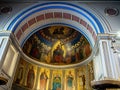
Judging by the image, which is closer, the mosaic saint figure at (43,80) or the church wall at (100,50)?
the church wall at (100,50)

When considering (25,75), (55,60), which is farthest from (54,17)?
(25,75)

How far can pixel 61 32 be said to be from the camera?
16359 mm

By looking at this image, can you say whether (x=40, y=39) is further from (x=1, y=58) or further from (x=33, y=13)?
(x=1, y=58)

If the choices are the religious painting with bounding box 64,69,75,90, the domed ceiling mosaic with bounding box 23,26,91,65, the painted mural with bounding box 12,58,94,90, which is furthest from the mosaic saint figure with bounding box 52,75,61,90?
the domed ceiling mosaic with bounding box 23,26,91,65

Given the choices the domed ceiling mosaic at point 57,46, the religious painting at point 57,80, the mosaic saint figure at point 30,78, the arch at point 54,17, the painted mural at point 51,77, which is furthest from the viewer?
the domed ceiling mosaic at point 57,46

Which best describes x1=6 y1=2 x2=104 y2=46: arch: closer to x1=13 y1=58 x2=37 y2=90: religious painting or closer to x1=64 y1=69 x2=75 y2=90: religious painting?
x1=13 y1=58 x2=37 y2=90: religious painting

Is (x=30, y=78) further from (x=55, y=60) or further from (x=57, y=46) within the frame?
(x=57, y=46)

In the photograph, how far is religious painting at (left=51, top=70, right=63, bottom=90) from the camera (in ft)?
49.4

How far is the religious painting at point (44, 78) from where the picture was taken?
1495cm

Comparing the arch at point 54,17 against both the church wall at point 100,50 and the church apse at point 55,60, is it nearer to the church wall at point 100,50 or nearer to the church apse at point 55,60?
the church wall at point 100,50

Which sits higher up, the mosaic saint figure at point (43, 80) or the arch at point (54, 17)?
the arch at point (54, 17)

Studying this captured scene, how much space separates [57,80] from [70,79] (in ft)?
4.47

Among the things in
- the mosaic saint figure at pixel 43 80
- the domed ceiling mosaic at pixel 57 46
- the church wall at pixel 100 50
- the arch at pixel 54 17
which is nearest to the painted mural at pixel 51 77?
the mosaic saint figure at pixel 43 80

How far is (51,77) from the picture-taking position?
15.6 m
